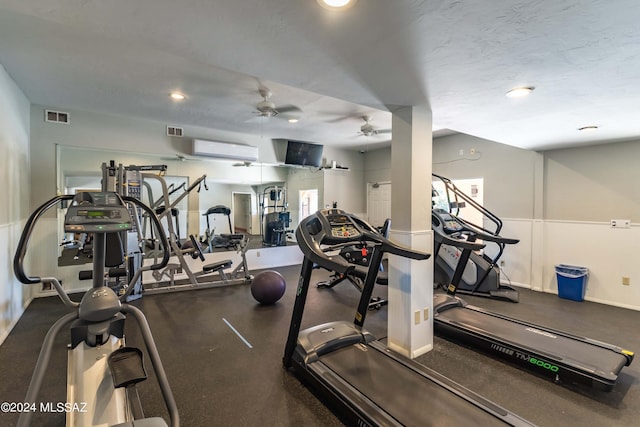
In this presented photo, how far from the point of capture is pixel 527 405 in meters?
2.13

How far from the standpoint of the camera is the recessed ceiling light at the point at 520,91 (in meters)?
2.37

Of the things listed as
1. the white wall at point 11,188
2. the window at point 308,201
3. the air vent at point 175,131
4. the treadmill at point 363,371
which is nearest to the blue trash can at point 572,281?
the treadmill at point 363,371

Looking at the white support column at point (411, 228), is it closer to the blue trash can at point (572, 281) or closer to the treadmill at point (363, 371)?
the treadmill at point (363, 371)

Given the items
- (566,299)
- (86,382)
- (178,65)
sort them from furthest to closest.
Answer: (566,299) < (178,65) < (86,382)

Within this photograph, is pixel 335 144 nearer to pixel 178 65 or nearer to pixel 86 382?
pixel 178 65

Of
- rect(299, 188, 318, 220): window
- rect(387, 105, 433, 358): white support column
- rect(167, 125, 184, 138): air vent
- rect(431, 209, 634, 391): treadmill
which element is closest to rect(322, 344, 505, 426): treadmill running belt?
rect(387, 105, 433, 358): white support column

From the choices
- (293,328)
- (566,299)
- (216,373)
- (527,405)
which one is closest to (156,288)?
(216,373)

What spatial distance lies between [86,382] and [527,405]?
2876 mm

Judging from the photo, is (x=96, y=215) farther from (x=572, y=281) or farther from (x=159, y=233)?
(x=572, y=281)

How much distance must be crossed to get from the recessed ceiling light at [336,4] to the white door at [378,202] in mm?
6157

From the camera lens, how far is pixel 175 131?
5.29 meters

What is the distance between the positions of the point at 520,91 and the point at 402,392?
252 centimetres

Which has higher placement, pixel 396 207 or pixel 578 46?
pixel 578 46

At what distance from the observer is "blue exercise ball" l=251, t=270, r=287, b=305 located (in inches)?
160
